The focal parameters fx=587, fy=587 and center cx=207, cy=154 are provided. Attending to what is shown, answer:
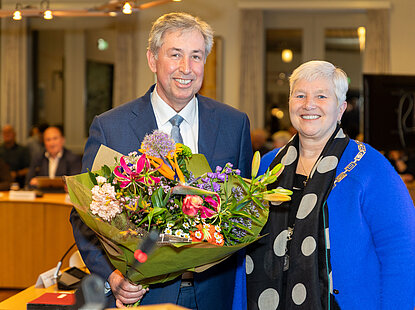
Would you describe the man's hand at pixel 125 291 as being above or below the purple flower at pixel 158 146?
below

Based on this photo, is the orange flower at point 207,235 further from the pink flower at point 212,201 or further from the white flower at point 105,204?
the white flower at point 105,204

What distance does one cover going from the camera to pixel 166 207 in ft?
5.94

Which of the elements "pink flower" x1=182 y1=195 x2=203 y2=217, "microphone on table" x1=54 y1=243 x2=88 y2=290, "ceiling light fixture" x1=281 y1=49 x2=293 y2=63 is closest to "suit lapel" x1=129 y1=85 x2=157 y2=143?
"pink flower" x1=182 y1=195 x2=203 y2=217

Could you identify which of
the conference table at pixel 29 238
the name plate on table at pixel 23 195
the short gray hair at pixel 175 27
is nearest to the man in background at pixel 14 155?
the name plate on table at pixel 23 195

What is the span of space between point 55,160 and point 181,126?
18.3ft

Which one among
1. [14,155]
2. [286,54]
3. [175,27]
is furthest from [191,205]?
[286,54]

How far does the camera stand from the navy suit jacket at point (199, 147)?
7.32 feet

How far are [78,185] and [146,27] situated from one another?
9.65 m

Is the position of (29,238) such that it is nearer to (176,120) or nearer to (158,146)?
(176,120)

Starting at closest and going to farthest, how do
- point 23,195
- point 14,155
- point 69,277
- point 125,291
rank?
point 125,291
point 69,277
point 23,195
point 14,155

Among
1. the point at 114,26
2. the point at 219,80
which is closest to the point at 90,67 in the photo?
the point at 114,26

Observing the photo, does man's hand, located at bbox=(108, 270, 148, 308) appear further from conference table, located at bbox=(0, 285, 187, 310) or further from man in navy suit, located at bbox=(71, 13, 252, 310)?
conference table, located at bbox=(0, 285, 187, 310)

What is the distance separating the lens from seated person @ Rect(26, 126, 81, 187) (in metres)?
7.66

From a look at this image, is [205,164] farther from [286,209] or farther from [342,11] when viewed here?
[342,11]
